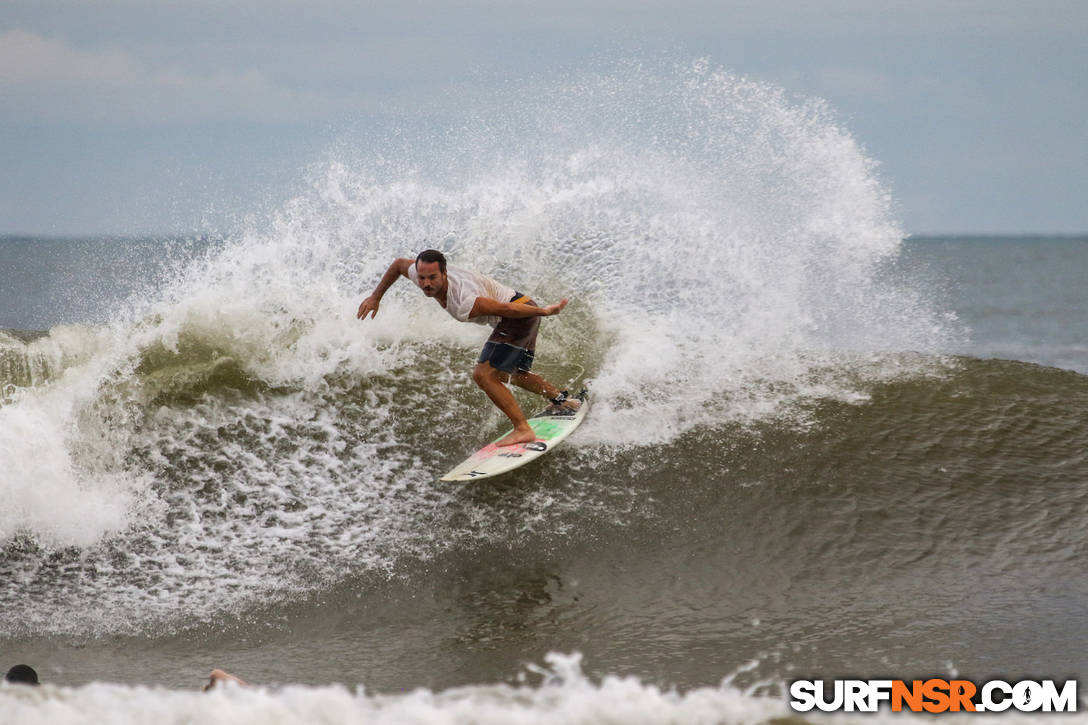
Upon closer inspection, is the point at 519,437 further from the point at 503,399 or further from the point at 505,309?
the point at 505,309

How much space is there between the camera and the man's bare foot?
23.9 feet

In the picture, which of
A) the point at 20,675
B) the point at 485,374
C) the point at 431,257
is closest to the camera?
the point at 20,675

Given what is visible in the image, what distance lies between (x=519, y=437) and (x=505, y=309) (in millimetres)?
1022

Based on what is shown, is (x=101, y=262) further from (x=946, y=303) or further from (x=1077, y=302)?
(x=1077, y=302)

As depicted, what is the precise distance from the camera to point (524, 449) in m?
7.20

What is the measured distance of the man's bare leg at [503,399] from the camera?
→ 23.9 feet

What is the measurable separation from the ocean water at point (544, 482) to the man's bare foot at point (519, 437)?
0.91 ft

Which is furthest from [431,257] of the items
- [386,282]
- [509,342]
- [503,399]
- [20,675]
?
[20,675]

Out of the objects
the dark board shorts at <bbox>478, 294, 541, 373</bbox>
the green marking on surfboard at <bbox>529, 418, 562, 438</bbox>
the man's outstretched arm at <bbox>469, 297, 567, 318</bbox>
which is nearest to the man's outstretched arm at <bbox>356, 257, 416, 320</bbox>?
the man's outstretched arm at <bbox>469, 297, 567, 318</bbox>

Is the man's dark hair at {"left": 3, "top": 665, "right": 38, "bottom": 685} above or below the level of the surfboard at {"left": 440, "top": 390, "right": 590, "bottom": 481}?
below

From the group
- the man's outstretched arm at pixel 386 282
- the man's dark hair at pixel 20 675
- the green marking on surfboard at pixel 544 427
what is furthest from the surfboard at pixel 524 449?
the man's dark hair at pixel 20 675

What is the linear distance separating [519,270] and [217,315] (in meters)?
3.04

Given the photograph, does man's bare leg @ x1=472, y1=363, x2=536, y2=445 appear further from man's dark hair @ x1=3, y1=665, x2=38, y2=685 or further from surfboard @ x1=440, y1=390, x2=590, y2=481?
man's dark hair @ x1=3, y1=665, x2=38, y2=685

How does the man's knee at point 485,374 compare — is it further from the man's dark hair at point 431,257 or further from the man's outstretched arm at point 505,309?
the man's dark hair at point 431,257
